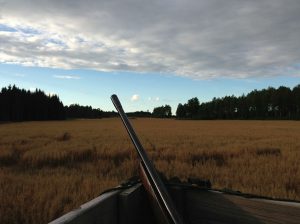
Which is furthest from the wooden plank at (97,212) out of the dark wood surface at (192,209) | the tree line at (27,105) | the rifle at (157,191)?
the tree line at (27,105)

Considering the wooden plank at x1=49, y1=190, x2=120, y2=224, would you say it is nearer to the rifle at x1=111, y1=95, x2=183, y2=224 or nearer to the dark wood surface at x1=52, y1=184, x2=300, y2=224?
the dark wood surface at x1=52, y1=184, x2=300, y2=224

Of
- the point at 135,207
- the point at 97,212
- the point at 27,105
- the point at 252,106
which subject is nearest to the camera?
the point at 97,212

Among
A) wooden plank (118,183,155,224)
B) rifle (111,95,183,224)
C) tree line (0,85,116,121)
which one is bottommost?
wooden plank (118,183,155,224)

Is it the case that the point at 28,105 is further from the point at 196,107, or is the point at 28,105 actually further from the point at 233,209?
the point at 233,209

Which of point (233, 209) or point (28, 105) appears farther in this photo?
point (28, 105)

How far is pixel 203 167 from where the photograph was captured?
31.2 ft

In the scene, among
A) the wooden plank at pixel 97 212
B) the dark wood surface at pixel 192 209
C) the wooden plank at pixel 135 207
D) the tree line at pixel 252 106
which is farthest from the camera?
the tree line at pixel 252 106

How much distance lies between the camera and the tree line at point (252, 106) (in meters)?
112

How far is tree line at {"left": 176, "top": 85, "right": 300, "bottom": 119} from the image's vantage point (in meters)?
112

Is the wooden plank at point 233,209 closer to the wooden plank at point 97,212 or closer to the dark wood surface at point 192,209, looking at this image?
the dark wood surface at point 192,209

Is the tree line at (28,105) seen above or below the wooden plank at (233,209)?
A: above

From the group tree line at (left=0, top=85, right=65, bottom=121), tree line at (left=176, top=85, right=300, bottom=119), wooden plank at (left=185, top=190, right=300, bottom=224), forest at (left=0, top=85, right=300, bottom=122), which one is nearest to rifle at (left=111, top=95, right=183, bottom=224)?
wooden plank at (left=185, top=190, right=300, bottom=224)

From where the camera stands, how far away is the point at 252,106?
4823 inches

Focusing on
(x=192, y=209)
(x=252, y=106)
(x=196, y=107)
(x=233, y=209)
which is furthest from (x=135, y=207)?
(x=196, y=107)
